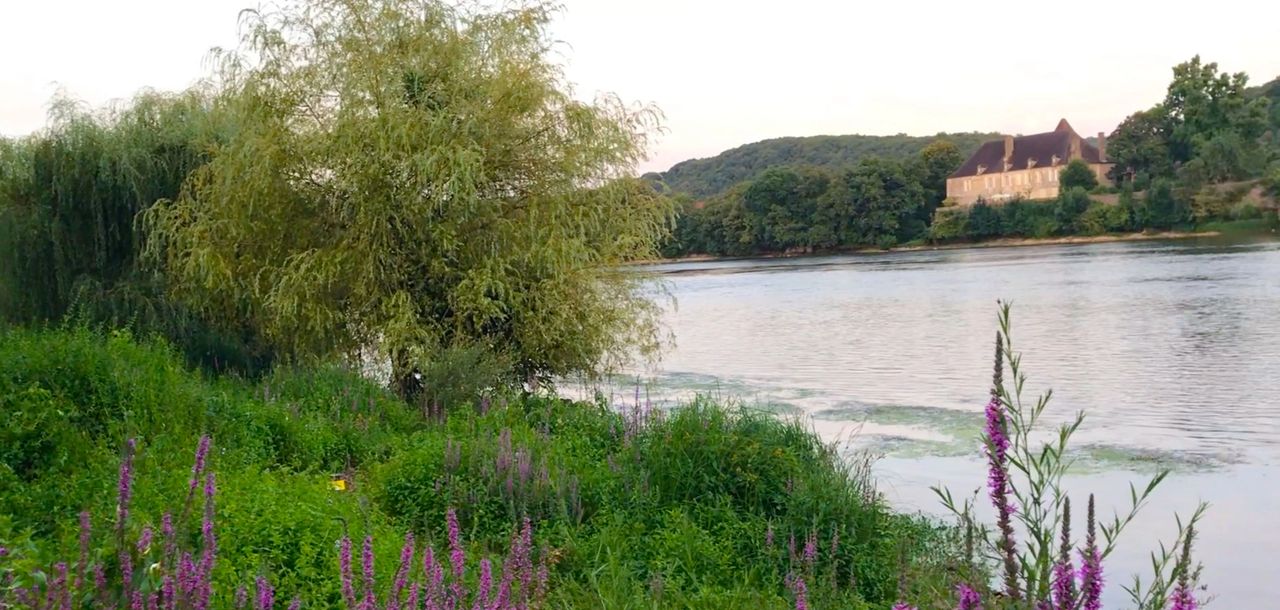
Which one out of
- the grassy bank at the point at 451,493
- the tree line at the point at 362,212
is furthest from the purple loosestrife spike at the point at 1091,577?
the tree line at the point at 362,212

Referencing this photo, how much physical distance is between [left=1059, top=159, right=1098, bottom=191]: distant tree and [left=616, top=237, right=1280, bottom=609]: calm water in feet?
175

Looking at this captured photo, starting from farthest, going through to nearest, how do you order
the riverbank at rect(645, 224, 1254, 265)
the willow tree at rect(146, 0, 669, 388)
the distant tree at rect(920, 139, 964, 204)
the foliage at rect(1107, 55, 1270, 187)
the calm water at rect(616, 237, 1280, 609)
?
the distant tree at rect(920, 139, 964, 204) → the foliage at rect(1107, 55, 1270, 187) → the riverbank at rect(645, 224, 1254, 265) → the willow tree at rect(146, 0, 669, 388) → the calm water at rect(616, 237, 1280, 609)

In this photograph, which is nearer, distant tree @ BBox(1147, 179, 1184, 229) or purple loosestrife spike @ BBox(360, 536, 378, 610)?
purple loosestrife spike @ BBox(360, 536, 378, 610)

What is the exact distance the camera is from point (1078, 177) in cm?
9438

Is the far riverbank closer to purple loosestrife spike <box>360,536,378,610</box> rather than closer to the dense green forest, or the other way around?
the dense green forest

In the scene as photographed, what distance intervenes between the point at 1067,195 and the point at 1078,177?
36.3 feet

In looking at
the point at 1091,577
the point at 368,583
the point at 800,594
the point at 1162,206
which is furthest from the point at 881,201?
the point at 1091,577

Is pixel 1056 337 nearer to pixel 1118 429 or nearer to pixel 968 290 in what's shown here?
pixel 1118 429

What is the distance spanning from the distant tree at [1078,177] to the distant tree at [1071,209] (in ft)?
23.6

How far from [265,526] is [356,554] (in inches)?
20.1

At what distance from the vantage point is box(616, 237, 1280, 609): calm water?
10359mm

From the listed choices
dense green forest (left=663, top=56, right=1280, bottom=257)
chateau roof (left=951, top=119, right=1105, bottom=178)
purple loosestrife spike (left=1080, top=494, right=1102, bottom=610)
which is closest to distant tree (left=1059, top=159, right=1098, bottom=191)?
dense green forest (left=663, top=56, right=1280, bottom=257)

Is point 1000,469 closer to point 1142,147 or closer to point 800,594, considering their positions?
point 800,594

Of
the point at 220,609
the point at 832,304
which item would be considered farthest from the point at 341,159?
the point at 832,304
